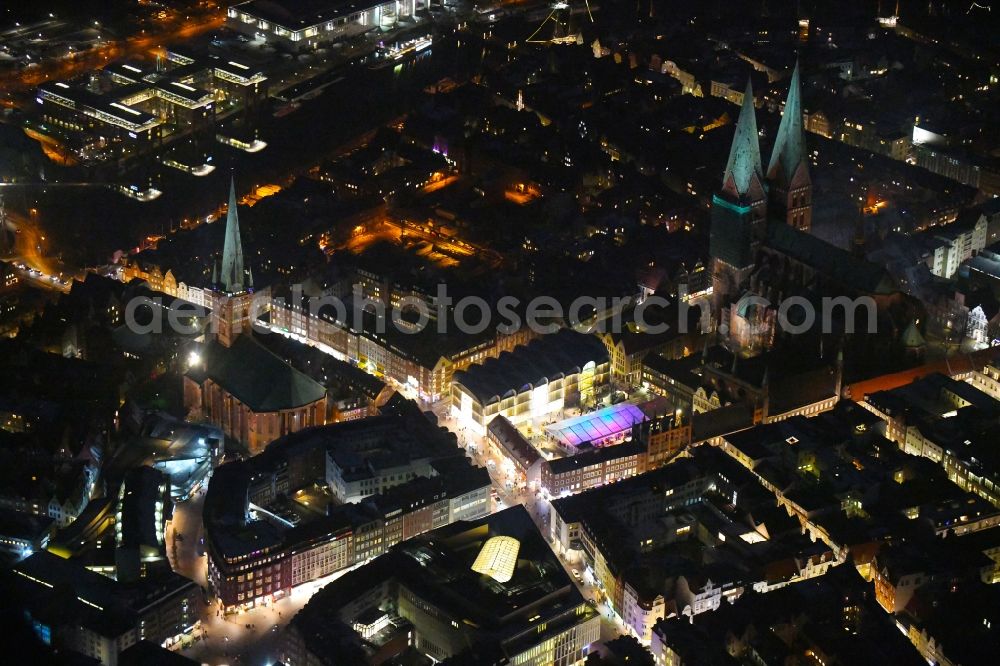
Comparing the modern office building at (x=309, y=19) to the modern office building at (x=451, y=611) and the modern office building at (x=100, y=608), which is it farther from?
the modern office building at (x=100, y=608)

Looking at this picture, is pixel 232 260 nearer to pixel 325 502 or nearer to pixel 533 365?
pixel 325 502

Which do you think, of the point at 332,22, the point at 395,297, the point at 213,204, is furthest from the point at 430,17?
the point at 395,297

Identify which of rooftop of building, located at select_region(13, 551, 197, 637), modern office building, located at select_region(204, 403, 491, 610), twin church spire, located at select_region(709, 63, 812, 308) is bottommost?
modern office building, located at select_region(204, 403, 491, 610)

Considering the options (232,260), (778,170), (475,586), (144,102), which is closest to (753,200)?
(778,170)

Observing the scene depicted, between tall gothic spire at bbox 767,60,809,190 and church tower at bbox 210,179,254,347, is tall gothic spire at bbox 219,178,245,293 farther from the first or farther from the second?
tall gothic spire at bbox 767,60,809,190

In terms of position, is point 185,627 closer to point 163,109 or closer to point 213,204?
point 213,204

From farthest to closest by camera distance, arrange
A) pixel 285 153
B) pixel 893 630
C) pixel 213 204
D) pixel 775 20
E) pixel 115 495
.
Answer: pixel 775 20 < pixel 285 153 < pixel 213 204 < pixel 115 495 < pixel 893 630

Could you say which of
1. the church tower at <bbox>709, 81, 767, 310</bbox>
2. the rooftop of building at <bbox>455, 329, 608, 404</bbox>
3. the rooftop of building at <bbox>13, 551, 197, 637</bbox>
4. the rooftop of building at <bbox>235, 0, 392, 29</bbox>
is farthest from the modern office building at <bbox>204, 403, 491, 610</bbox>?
the rooftop of building at <bbox>235, 0, 392, 29</bbox>

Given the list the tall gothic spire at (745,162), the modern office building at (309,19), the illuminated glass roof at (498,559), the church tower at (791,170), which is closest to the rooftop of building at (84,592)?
the illuminated glass roof at (498,559)

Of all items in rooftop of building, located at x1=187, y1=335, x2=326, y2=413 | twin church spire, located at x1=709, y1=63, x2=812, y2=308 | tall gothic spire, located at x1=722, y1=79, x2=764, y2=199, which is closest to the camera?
rooftop of building, located at x1=187, y1=335, x2=326, y2=413
